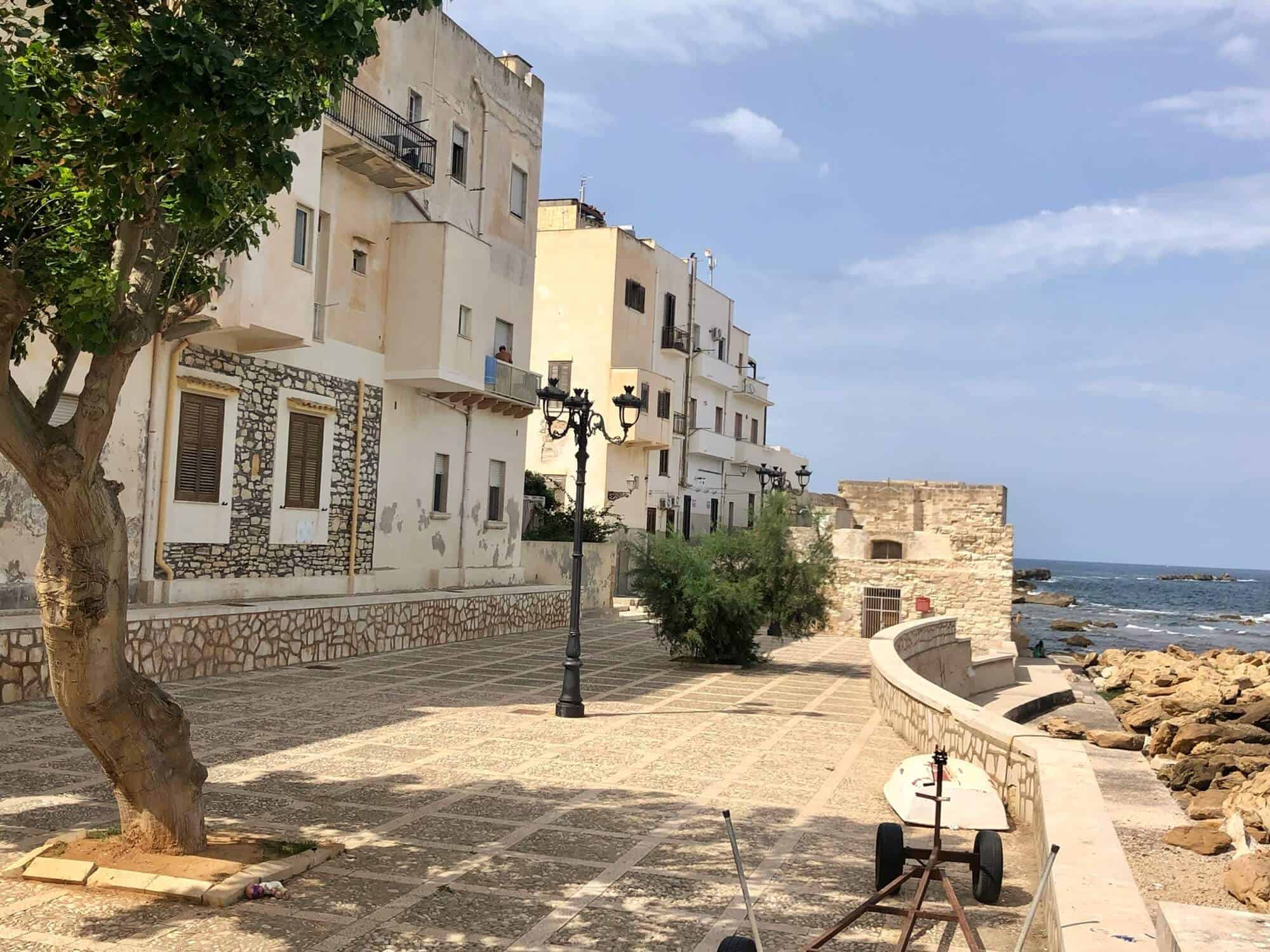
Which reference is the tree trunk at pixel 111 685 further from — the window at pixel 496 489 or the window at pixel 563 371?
the window at pixel 563 371

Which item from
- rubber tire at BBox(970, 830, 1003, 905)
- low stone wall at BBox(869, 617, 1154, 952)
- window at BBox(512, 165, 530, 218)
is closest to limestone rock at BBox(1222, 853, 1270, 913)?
low stone wall at BBox(869, 617, 1154, 952)

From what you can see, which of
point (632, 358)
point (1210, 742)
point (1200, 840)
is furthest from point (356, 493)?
point (632, 358)

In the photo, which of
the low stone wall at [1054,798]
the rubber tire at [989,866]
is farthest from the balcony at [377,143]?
the rubber tire at [989,866]

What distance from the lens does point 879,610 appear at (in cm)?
3148

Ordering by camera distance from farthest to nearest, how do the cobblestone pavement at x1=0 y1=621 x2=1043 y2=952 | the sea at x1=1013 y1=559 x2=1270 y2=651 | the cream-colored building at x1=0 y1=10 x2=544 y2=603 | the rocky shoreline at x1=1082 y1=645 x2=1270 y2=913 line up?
1. the sea at x1=1013 y1=559 x2=1270 y2=651
2. the cream-colored building at x1=0 y1=10 x2=544 y2=603
3. the rocky shoreline at x1=1082 y1=645 x2=1270 y2=913
4. the cobblestone pavement at x1=0 y1=621 x2=1043 y2=952

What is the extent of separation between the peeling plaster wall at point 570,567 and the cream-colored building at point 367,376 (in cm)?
215

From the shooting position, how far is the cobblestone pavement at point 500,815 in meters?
5.95

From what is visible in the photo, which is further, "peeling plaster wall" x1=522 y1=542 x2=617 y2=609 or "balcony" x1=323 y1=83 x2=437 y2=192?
"peeling plaster wall" x1=522 y1=542 x2=617 y2=609

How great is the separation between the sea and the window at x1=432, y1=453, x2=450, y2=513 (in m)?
31.4

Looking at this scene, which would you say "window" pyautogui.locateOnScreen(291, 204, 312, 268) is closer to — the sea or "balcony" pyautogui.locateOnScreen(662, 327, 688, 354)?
"balcony" pyautogui.locateOnScreen(662, 327, 688, 354)

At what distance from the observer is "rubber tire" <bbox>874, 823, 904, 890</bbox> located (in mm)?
6617

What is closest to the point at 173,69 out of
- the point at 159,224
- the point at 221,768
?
the point at 159,224

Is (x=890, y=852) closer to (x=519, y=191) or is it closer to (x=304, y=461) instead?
(x=304, y=461)

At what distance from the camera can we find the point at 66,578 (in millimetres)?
6121
